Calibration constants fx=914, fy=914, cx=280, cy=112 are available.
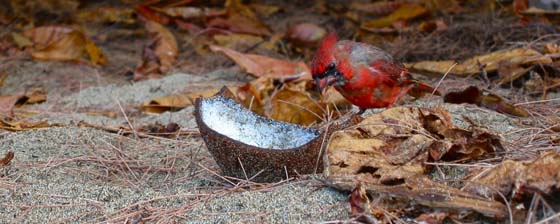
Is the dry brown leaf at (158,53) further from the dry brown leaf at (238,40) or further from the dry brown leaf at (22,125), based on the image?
the dry brown leaf at (22,125)

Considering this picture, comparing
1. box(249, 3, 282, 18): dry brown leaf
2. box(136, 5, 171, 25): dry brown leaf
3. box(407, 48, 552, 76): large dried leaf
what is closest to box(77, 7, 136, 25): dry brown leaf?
box(136, 5, 171, 25): dry brown leaf

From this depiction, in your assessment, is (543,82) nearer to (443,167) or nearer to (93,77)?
(443,167)

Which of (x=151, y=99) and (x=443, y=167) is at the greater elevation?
(x=443, y=167)

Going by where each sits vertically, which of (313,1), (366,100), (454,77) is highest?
(366,100)

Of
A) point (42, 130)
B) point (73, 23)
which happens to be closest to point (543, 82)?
point (42, 130)

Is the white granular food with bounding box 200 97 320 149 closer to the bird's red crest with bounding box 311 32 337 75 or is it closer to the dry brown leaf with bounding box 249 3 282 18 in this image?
the bird's red crest with bounding box 311 32 337 75

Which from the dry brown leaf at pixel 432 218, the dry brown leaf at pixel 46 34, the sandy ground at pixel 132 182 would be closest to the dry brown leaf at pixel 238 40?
the dry brown leaf at pixel 46 34
